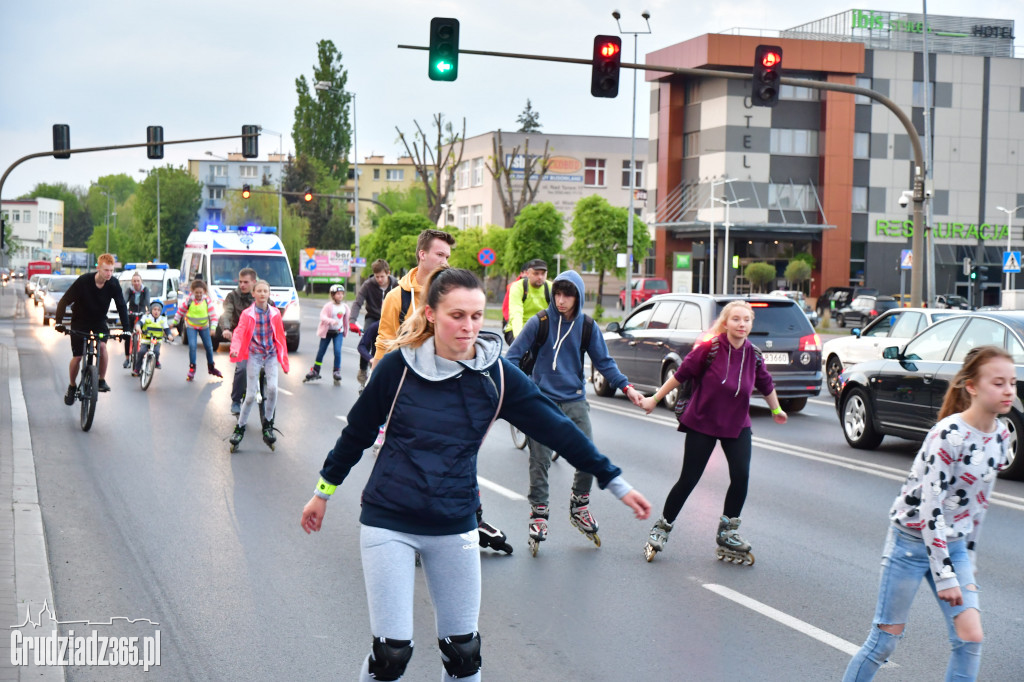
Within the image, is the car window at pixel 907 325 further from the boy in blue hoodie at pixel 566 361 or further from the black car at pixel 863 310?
the black car at pixel 863 310

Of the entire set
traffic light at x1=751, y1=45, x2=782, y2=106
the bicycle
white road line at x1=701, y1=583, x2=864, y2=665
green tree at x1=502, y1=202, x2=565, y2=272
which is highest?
traffic light at x1=751, y1=45, x2=782, y2=106

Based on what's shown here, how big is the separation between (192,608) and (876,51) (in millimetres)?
71075

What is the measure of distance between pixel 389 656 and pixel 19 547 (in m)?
4.28

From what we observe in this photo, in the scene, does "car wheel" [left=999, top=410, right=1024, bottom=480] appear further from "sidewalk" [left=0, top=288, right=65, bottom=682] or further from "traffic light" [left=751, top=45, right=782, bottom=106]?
"sidewalk" [left=0, top=288, right=65, bottom=682]

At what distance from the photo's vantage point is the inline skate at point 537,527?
780cm

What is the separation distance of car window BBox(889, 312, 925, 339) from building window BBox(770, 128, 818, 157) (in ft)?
174

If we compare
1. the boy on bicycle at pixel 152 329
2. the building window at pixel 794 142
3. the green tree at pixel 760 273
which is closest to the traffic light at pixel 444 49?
the boy on bicycle at pixel 152 329

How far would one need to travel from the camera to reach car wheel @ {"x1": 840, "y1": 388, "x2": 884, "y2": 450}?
1331 centimetres

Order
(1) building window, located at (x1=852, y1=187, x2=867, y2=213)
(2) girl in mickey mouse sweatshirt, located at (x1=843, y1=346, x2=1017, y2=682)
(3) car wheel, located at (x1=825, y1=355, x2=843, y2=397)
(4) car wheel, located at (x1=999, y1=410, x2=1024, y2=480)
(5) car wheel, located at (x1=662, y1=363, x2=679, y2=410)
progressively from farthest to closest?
1. (1) building window, located at (x1=852, y1=187, x2=867, y2=213)
2. (3) car wheel, located at (x1=825, y1=355, x2=843, y2=397)
3. (5) car wheel, located at (x1=662, y1=363, x2=679, y2=410)
4. (4) car wheel, located at (x1=999, y1=410, x2=1024, y2=480)
5. (2) girl in mickey mouse sweatshirt, located at (x1=843, y1=346, x2=1017, y2=682)

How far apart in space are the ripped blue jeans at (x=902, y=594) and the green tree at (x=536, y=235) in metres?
48.9

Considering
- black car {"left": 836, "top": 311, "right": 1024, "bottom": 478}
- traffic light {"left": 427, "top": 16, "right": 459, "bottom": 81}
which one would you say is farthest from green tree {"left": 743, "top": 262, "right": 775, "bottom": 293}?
black car {"left": 836, "top": 311, "right": 1024, "bottom": 478}

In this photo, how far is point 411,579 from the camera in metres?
3.94

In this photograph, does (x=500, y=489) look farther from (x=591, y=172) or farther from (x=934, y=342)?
(x=591, y=172)

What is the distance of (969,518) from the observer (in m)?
4.26
